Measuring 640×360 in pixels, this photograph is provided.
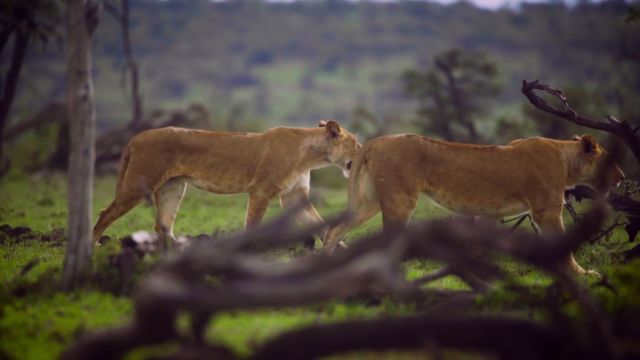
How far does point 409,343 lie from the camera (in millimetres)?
5254

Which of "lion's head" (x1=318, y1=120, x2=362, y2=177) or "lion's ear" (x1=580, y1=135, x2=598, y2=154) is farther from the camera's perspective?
"lion's head" (x1=318, y1=120, x2=362, y2=177)

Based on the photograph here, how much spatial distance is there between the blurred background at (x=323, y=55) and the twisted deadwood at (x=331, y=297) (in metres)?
28.1

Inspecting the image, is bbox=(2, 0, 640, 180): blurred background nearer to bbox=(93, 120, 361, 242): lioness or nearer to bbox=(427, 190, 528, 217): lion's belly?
bbox=(93, 120, 361, 242): lioness

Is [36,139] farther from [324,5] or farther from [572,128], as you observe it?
[324,5]

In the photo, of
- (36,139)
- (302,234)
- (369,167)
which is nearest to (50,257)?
(369,167)

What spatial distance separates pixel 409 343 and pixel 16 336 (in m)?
3.42

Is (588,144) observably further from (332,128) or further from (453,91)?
(453,91)

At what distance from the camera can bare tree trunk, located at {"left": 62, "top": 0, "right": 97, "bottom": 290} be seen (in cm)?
736

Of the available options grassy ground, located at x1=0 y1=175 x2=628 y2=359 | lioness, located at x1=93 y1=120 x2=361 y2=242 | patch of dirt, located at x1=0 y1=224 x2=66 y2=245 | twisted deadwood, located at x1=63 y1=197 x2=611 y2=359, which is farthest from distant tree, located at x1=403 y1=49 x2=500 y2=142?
twisted deadwood, located at x1=63 y1=197 x2=611 y2=359

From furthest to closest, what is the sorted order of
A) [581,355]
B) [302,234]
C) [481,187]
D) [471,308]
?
[481,187] → [471,308] → [302,234] → [581,355]

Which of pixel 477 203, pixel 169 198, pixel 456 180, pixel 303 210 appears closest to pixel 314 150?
pixel 303 210

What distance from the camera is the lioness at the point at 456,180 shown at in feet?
29.2

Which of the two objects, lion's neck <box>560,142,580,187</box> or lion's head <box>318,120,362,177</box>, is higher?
lion's head <box>318,120,362,177</box>

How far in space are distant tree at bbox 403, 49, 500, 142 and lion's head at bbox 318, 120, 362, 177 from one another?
1748 cm
